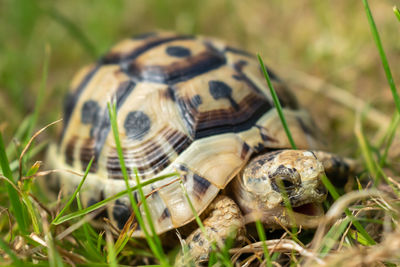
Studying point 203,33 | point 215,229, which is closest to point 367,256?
point 215,229

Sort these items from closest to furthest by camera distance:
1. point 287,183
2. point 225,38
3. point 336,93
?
point 287,183 < point 336,93 < point 225,38

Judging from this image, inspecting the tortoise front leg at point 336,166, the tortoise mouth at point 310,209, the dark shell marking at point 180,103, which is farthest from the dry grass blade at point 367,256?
the dark shell marking at point 180,103

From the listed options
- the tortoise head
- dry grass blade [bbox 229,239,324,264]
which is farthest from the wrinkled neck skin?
dry grass blade [bbox 229,239,324,264]

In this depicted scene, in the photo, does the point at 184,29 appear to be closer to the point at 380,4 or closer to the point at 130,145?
the point at 380,4

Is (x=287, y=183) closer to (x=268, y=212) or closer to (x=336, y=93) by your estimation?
(x=268, y=212)

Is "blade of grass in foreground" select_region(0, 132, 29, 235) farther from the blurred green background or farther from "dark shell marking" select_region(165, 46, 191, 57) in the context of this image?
the blurred green background

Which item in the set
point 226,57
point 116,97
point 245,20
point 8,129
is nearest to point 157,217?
point 116,97
